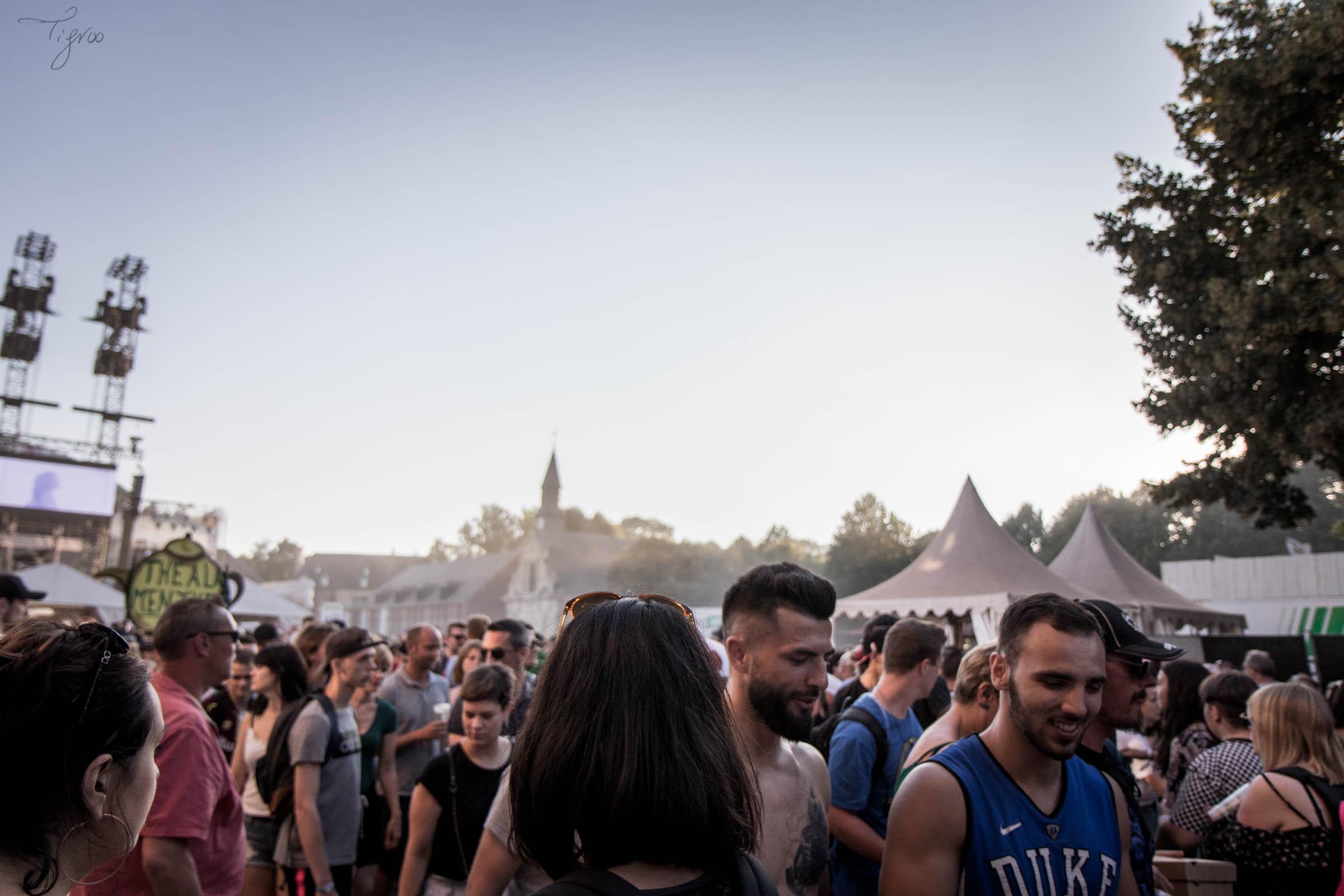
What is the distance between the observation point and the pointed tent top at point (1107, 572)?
667 inches

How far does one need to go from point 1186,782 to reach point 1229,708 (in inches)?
27.2

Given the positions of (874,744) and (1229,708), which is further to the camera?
(1229,708)

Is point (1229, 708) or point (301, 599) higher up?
point (1229, 708)

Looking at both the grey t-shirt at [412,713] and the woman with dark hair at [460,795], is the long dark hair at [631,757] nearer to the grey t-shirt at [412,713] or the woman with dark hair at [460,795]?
the woman with dark hair at [460,795]

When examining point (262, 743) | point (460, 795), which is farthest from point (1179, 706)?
point (262, 743)

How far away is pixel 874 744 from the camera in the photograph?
11.7 feet

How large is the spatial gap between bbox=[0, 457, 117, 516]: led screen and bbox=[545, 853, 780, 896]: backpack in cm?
4821

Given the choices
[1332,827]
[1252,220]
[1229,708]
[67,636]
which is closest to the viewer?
[67,636]

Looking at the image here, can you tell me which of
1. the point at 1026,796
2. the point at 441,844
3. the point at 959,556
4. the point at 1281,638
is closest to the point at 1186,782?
the point at 1026,796

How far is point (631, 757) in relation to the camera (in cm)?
130

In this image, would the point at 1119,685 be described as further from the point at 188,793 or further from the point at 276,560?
the point at 276,560

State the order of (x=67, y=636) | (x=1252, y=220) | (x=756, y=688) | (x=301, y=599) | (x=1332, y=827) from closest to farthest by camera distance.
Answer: (x=67, y=636) < (x=756, y=688) < (x=1332, y=827) < (x=1252, y=220) < (x=301, y=599)

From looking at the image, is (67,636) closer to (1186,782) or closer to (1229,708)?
(1186,782)

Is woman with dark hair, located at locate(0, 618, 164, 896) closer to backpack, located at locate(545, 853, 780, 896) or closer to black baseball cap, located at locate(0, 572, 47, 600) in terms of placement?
backpack, located at locate(545, 853, 780, 896)
